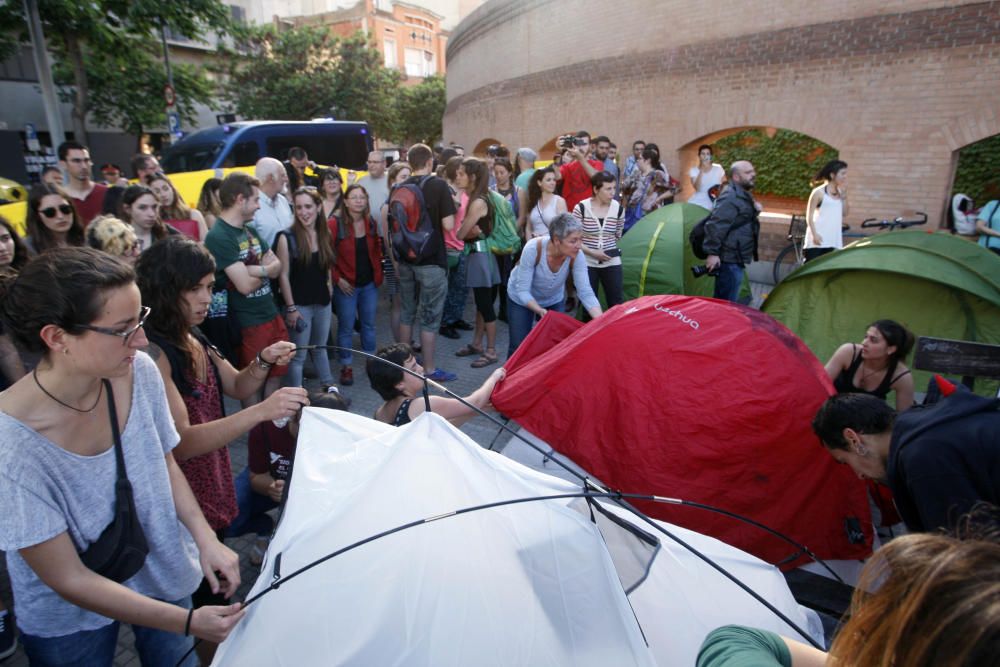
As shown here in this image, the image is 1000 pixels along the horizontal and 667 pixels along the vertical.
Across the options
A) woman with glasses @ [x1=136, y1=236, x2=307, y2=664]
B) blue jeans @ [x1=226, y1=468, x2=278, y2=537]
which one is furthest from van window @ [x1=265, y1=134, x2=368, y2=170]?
woman with glasses @ [x1=136, y1=236, x2=307, y2=664]

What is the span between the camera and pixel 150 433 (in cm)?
164

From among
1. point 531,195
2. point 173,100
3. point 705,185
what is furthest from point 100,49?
point 705,185

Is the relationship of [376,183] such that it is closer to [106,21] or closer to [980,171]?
[106,21]

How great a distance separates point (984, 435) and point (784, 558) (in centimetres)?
116

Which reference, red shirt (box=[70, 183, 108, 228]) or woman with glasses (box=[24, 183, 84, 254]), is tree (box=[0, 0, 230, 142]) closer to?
red shirt (box=[70, 183, 108, 228])

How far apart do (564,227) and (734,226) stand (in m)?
2.13

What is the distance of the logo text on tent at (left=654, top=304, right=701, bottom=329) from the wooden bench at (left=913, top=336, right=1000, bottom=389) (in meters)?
1.14

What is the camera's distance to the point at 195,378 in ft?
6.97

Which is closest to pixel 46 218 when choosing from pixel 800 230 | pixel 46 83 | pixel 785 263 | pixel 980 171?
pixel 800 230

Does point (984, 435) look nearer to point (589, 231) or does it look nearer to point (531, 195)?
point (589, 231)

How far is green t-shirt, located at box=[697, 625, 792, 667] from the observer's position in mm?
1097

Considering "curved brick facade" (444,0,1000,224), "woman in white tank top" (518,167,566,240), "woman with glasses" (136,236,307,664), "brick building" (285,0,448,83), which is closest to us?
"woman with glasses" (136,236,307,664)

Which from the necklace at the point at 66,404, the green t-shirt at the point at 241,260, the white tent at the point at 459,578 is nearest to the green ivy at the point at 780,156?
the green t-shirt at the point at 241,260

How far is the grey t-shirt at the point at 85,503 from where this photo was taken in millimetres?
1298
